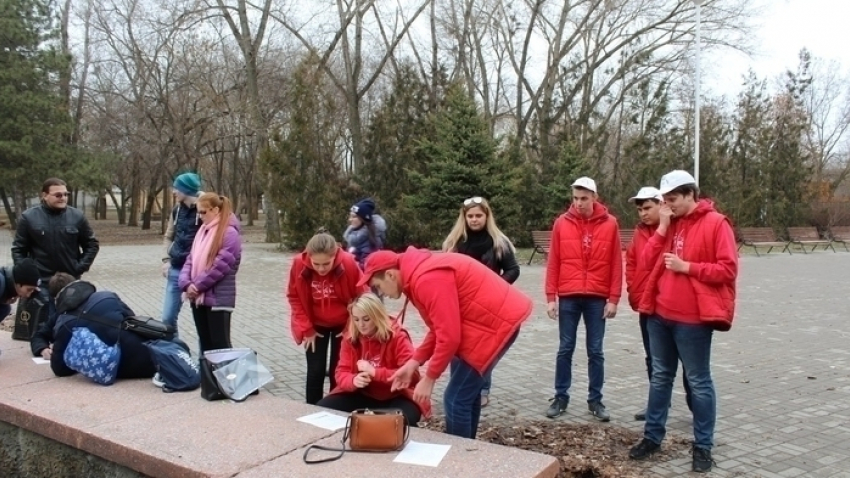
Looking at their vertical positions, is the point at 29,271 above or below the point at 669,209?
below

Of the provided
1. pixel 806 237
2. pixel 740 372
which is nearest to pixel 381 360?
pixel 740 372

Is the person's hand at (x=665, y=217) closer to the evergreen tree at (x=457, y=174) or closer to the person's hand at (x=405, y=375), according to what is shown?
the person's hand at (x=405, y=375)

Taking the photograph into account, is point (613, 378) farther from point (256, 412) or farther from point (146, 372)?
point (146, 372)

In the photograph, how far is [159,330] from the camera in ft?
15.6

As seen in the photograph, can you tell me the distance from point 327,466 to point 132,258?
1925cm

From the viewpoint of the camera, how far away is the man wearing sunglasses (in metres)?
6.43

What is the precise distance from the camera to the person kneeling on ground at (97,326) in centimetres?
472

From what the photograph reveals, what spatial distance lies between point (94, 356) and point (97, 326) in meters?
0.20

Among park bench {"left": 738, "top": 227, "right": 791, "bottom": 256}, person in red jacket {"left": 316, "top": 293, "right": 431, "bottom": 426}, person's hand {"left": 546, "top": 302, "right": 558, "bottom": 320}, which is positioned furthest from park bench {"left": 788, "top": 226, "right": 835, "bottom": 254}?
person in red jacket {"left": 316, "top": 293, "right": 431, "bottom": 426}

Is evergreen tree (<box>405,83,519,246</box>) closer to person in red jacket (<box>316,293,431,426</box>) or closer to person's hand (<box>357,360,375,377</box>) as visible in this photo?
person in red jacket (<box>316,293,431,426</box>)

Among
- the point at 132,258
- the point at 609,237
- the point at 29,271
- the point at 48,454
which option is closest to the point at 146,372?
the point at 48,454

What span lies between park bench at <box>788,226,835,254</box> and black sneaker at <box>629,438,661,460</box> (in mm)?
24540

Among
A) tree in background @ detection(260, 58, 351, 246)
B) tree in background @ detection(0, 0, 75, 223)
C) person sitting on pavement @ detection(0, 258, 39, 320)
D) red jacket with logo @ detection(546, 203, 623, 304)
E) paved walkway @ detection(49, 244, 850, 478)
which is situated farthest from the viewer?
tree in background @ detection(0, 0, 75, 223)

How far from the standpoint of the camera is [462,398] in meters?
3.82
